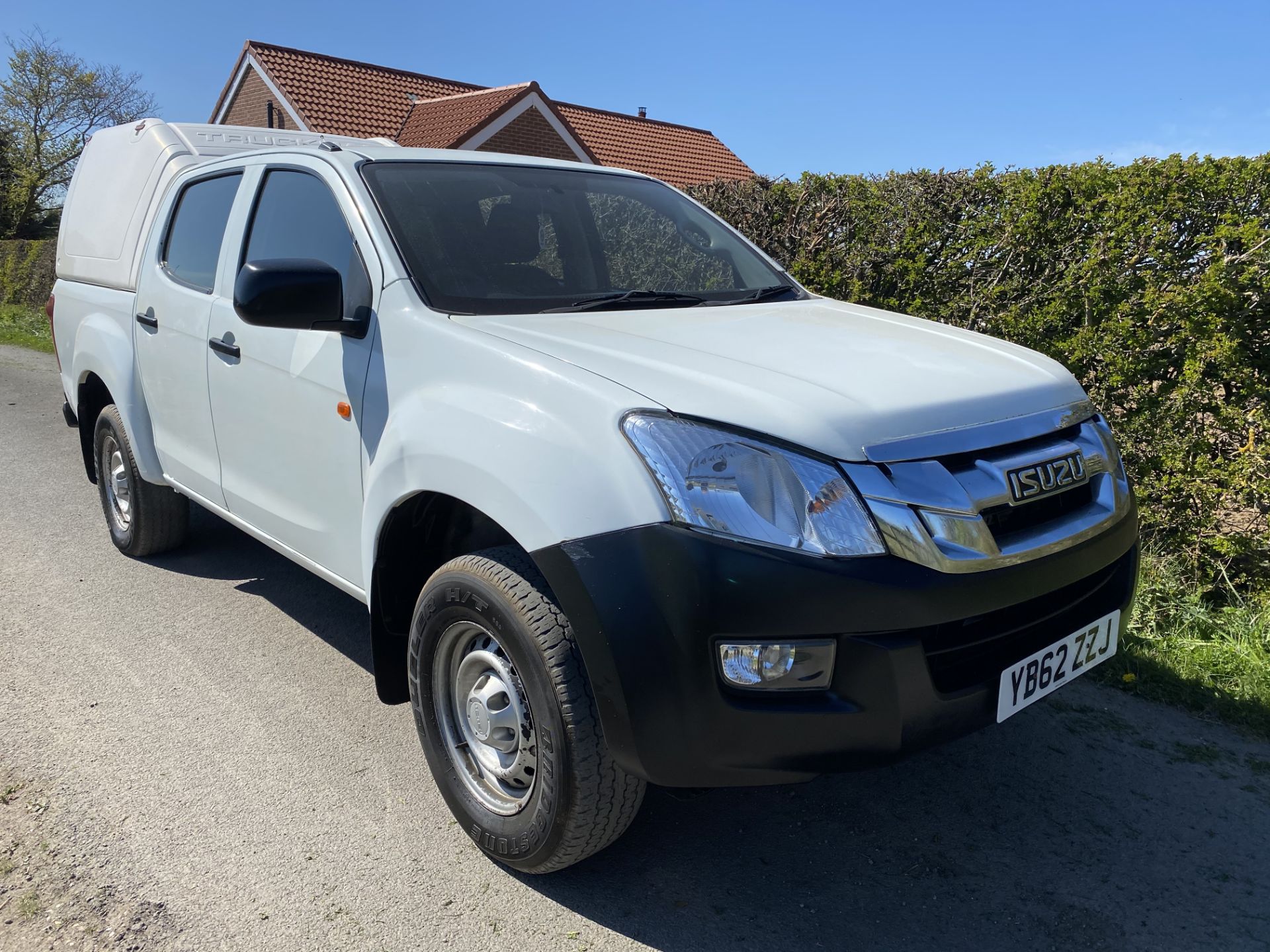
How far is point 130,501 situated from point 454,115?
2275 cm

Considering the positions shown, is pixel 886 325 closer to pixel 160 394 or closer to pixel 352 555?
pixel 352 555

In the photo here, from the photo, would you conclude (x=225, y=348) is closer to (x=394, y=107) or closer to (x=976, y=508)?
(x=976, y=508)

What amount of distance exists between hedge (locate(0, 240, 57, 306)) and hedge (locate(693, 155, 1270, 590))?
16.8 meters

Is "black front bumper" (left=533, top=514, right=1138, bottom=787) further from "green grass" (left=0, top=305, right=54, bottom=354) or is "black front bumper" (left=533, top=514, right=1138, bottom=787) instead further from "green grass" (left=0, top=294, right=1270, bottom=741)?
"green grass" (left=0, top=305, right=54, bottom=354)

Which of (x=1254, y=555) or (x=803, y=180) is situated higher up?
(x=803, y=180)

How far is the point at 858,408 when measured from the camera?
2.22m

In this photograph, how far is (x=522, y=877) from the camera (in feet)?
8.56

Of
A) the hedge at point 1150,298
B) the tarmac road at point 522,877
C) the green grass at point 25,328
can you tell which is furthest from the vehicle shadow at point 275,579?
the green grass at point 25,328

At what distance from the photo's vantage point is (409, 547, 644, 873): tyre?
87.0 inches

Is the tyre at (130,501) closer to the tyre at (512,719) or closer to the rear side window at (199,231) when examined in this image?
the rear side window at (199,231)

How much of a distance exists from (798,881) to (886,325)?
67.3 inches

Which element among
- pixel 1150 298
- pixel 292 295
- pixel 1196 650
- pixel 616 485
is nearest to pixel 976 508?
pixel 616 485

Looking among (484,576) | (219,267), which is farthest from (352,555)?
(219,267)

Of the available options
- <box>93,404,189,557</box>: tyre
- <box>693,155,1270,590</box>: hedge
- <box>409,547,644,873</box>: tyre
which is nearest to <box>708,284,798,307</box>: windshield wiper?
<box>409,547,644,873</box>: tyre
